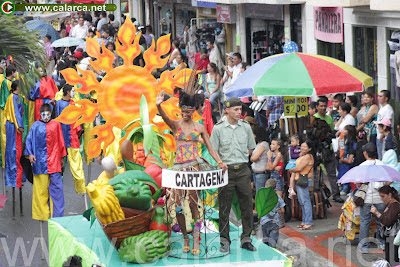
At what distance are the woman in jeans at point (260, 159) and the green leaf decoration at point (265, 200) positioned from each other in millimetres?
4568

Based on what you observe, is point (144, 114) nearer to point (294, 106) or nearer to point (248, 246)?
point (248, 246)

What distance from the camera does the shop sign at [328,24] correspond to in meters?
19.3

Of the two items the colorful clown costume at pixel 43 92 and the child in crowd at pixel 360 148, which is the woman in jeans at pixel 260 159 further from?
the colorful clown costume at pixel 43 92

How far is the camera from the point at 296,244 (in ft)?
40.7

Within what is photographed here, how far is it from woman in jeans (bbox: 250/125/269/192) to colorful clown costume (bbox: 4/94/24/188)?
4075 millimetres

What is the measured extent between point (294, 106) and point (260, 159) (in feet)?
4.53

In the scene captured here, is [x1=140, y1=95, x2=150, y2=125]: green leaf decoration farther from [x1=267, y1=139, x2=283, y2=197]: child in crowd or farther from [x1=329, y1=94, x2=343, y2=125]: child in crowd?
[x1=329, y1=94, x2=343, y2=125]: child in crowd

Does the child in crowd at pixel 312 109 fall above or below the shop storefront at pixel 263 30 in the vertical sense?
below

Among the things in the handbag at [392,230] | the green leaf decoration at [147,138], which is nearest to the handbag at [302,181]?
the handbag at [392,230]

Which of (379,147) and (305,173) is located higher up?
(379,147)

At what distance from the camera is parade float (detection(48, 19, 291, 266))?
8367 mm

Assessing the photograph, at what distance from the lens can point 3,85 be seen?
16.1 meters

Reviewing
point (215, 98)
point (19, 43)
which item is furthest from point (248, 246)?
point (215, 98)

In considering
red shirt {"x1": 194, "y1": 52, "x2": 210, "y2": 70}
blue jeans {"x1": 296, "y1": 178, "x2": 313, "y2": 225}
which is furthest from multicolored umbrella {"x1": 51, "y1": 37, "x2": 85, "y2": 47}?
blue jeans {"x1": 296, "y1": 178, "x2": 313, "y2": 225}
